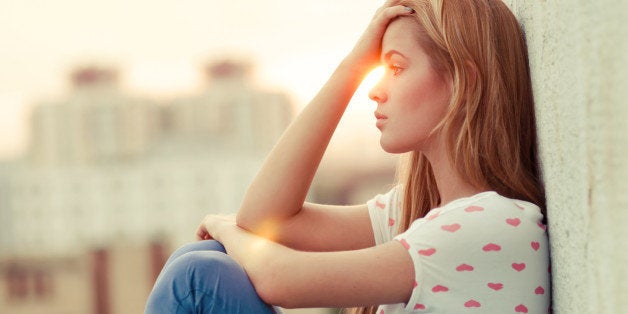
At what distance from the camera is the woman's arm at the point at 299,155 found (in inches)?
57.4

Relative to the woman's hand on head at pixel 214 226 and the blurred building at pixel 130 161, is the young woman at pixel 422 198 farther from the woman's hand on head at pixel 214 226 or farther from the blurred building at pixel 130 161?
the blurred building at pixel 130 161

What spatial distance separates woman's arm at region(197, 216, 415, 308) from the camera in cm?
114

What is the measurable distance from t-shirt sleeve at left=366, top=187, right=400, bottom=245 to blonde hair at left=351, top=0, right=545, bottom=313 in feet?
0.97

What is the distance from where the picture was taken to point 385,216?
156cm

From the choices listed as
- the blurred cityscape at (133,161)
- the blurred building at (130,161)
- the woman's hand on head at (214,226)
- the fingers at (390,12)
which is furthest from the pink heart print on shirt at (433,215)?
the blurred building at (130,161)

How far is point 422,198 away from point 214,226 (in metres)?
0.37

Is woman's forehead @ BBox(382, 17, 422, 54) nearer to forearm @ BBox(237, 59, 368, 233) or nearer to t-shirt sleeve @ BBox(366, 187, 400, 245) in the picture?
forearm @ BBox(237, 59, 368, 233)

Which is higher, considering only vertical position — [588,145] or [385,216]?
[588,145]

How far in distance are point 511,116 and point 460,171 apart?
0.11 meters

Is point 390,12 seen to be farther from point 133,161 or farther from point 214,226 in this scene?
point 133,161

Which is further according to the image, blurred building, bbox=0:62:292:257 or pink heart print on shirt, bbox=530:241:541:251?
blurred building, bbox=0:62:292:257

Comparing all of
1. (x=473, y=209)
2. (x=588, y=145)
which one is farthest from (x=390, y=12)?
(x=588, y=145)

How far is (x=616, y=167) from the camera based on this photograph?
733 mm

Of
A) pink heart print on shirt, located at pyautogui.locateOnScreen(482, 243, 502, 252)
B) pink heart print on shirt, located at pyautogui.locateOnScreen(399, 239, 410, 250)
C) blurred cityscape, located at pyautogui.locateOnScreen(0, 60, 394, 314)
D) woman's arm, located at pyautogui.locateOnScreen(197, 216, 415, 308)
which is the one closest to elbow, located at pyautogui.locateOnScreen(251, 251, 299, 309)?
woman's arm, located at pyautogui.locateOnScreen(197, 216, 415, 308)
